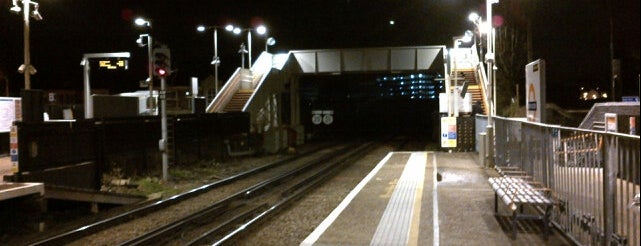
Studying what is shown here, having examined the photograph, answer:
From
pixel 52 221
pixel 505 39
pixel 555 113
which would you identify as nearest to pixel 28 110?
pixel 52 221

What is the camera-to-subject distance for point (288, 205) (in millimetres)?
15781

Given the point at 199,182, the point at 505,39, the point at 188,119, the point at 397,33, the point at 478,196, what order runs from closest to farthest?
the point at 478,196, the point at 199,182, the point at 188,119, the point at 505,39, the point at 397,33

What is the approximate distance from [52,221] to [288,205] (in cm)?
555

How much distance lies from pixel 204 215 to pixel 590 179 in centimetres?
907

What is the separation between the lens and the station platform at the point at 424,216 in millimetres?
8477

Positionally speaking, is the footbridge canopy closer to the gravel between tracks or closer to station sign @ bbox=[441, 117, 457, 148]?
station sign @ bbox=[441, 117, 457, 148]

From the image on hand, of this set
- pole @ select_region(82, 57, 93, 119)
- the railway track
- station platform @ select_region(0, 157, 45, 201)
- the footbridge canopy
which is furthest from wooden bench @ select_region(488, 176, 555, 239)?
the footbridge canopy

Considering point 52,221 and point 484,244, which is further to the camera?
point 52,221

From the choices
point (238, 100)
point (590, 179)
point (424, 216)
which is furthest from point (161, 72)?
point (238, 100)

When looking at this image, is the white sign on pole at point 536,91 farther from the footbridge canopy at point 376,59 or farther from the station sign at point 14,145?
the footbridge canopy at point 376,59

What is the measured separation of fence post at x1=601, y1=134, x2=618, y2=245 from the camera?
20.7 feet

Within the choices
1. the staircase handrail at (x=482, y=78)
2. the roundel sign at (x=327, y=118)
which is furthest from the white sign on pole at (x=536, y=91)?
the roundel sign at (x=327, y=118)

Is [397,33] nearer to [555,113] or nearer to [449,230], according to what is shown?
[555,113]

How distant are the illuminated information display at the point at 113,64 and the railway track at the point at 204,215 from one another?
34.3ft
